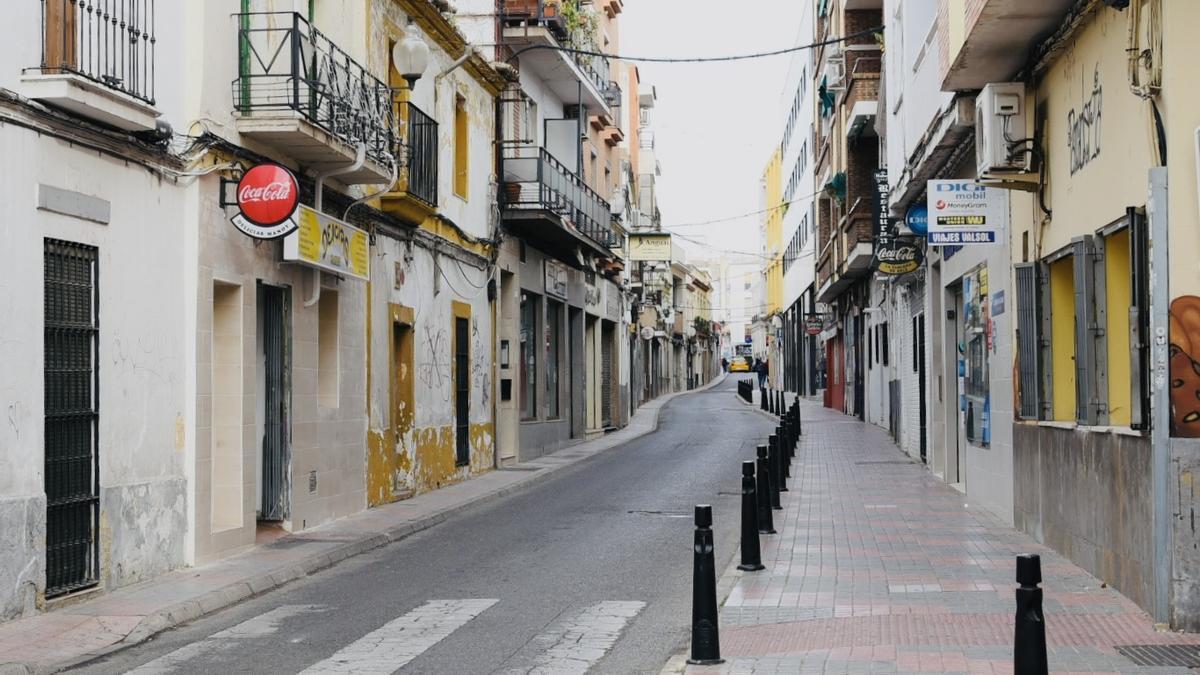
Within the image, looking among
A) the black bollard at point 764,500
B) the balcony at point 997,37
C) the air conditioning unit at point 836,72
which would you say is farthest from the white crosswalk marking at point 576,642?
the air conditioning unit at point 836,72

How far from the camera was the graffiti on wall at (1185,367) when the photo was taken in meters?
7.89

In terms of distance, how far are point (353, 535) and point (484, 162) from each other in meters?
10.5

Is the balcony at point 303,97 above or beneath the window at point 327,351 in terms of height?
above

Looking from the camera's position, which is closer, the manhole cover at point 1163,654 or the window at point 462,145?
the manhole cover at point 1163,654

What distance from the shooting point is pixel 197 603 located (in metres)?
9.79

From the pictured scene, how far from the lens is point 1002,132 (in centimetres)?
1188

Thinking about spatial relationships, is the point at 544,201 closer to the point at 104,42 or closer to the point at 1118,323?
the point at 104,42

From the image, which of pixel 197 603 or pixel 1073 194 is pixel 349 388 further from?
pixel 1073 194

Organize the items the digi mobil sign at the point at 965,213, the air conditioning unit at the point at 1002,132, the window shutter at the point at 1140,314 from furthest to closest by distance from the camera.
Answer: the digi mobil sign at the point at 965,213 < the air conditioning unit at the point at 1002,132 < the window shutter at the point at 1140,314

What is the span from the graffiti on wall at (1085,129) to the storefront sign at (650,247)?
1191 inches

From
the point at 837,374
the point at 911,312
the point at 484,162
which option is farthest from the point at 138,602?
the point at 837,374

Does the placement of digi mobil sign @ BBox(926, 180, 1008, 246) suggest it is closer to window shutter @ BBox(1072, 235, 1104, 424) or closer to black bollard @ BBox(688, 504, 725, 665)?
window shutter @ BBox(1072, 235, 1104, 424)

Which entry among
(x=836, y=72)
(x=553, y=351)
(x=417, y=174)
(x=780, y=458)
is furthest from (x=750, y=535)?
(x=836, y=72)

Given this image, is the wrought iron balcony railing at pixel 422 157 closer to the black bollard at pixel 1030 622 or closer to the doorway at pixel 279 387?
the doorway at pixel 279 387
